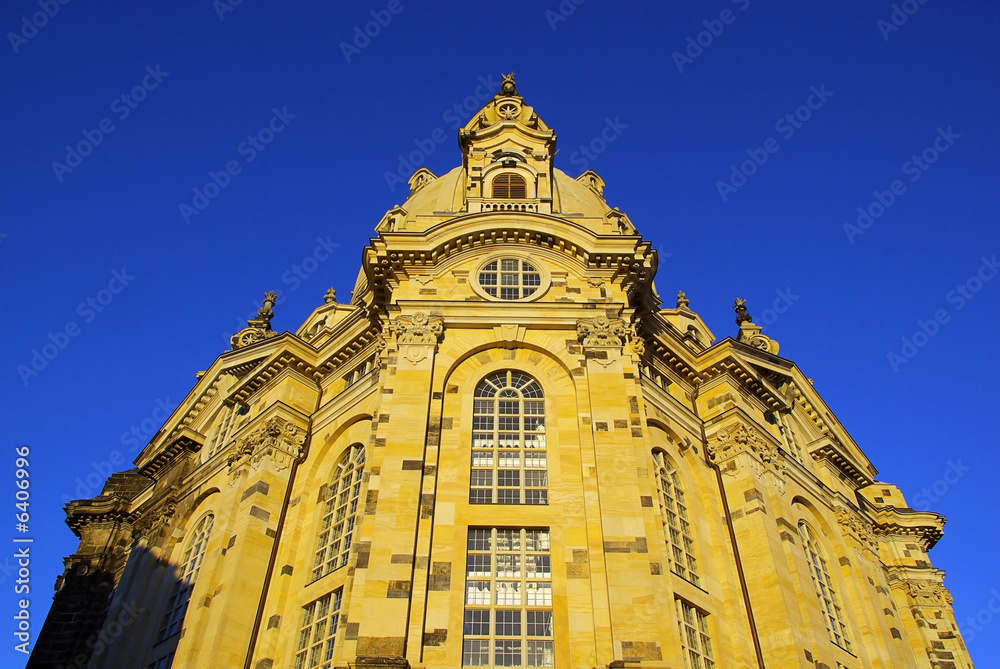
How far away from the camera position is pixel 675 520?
3158 cm

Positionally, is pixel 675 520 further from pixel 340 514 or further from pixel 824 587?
pixel 340 514

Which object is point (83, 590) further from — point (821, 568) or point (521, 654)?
point (821, 568)

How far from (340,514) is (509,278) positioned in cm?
1200

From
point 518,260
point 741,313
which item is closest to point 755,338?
point 741,313

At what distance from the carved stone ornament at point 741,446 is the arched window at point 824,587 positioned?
3.59 metres

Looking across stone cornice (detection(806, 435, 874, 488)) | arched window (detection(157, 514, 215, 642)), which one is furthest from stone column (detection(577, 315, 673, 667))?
arched window (detection(157, 514, 215, 642))

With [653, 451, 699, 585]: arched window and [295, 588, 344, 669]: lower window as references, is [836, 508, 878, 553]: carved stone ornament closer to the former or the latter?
[653, 451, 699, 585]: arched window

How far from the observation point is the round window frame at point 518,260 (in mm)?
33594

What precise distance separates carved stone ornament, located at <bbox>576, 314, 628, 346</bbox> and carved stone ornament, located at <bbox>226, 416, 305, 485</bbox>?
1346 cm

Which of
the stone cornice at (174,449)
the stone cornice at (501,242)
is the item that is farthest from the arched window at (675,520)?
the stone cornice at (174,449)

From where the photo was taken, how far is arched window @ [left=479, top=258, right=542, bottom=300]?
34.3 metres

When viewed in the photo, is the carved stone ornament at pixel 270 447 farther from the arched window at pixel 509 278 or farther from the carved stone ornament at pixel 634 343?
the carved stone ornament at pixel 634 343

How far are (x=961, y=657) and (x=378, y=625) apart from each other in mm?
34569

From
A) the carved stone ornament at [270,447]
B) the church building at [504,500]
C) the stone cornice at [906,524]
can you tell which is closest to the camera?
the church building at [504,500]
